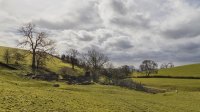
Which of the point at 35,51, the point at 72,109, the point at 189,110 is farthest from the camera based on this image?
the point at 35,51

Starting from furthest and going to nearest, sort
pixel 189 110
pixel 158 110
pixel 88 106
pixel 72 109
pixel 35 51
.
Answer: pixel 35 51, pixel 189 110, pixel 158 110, pixel 88 106, pixel 72 109

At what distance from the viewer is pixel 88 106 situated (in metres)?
37.6

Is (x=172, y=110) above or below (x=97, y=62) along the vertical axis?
below

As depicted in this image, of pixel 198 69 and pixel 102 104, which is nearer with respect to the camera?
pixel 102 104

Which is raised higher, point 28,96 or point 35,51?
point 35,51

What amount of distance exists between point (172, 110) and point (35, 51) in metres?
65.4

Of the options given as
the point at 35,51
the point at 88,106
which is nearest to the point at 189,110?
the point at 88,106

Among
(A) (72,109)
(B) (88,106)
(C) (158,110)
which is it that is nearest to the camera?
(A) (72,109)

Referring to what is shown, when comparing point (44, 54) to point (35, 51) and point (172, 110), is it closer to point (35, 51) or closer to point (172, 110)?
point (35, 51)

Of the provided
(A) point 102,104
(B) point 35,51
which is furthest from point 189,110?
(B) point 35,51

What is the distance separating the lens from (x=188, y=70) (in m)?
199

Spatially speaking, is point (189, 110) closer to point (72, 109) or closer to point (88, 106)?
point (88, 106)

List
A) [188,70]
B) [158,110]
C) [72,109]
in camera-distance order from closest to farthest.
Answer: [72,109] → [158,110] → [188,70]

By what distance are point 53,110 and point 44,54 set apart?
76224 millimetres
